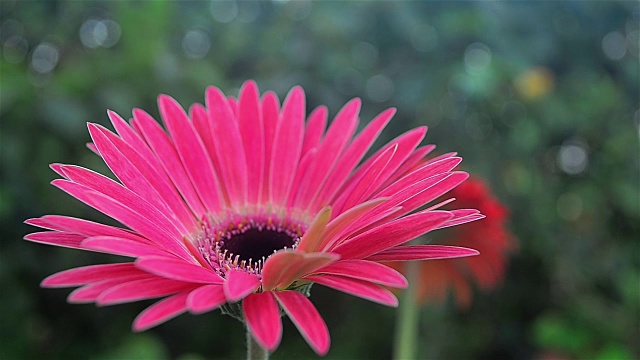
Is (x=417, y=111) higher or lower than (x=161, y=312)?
higher

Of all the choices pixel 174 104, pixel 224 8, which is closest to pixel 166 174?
pixel 174 104

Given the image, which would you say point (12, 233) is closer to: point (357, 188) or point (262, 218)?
point (262, 218)

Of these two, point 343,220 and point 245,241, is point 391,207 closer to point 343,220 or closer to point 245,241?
point 343,220

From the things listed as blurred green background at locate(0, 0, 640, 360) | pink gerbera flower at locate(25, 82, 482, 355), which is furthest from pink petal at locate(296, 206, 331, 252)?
blurred green background at locate(0, 0, 640, 360)

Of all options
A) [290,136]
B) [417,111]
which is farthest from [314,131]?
[417,111]

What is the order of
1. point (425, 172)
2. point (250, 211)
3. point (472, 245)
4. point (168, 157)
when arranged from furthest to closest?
point (472, 245), point (250, 211), point (168, 157), point (425, 172)

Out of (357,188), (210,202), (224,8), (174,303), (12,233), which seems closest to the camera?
(174,303)
